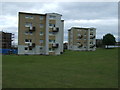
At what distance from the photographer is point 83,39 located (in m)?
75.1

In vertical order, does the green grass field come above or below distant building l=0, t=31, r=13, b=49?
below

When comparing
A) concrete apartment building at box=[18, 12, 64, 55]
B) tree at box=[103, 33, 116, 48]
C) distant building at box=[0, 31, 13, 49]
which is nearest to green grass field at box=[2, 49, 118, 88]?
concrete apartment building at box=[18, 12, 64, 55]

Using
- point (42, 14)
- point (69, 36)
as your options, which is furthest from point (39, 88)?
point (69, 36)

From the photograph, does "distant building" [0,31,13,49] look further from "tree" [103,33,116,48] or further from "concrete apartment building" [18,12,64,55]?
"tree" [103,33,116,48]

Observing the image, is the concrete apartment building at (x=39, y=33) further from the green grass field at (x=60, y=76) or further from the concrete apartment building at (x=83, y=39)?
the concrete apartment building at (x=83, y=39)

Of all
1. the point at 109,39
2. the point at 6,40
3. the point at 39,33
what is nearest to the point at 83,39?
the point at 109,39

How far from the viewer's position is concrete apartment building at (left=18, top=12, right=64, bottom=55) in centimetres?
4191

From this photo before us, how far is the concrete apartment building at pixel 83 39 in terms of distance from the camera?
73875 mm

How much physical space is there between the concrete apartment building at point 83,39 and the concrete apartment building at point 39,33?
30.5 m

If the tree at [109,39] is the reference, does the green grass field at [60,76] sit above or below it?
below

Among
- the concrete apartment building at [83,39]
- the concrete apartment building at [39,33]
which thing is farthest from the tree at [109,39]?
the concrete apartment building at [39,33]

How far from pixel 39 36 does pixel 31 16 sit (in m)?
6.03

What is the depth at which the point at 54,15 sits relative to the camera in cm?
4341

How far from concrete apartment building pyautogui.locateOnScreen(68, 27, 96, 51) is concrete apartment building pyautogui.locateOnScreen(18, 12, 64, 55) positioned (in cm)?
3048
